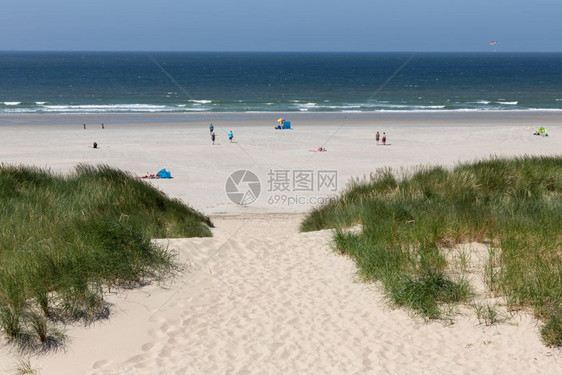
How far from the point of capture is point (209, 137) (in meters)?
32.0

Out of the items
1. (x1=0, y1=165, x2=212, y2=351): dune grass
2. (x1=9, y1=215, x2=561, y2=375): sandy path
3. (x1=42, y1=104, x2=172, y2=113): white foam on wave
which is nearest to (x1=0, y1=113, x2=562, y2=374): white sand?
(x1=9, y1=215, x2=561, y2=375): sandy path

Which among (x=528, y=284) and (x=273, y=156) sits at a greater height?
(x=528, y=284)

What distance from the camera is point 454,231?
8570mm

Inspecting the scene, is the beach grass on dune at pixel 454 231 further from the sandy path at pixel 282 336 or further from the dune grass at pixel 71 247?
the dune grass at pixel 71 247

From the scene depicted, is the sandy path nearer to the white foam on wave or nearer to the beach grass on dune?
the beach grass on dune

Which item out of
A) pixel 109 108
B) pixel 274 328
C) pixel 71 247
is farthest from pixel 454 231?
pixel 109 108

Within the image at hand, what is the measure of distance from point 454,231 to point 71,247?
5.12m

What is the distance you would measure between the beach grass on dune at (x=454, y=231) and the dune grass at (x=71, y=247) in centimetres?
272

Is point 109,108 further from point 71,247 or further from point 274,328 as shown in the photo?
point 274,328

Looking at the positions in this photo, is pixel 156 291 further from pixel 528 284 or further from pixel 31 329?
pixel 528 284

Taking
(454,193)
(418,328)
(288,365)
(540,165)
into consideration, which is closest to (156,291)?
(288,365)

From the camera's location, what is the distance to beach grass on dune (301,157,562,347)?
6520mm

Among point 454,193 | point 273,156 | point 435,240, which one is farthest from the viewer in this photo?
point 273,156

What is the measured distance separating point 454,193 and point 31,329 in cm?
817
